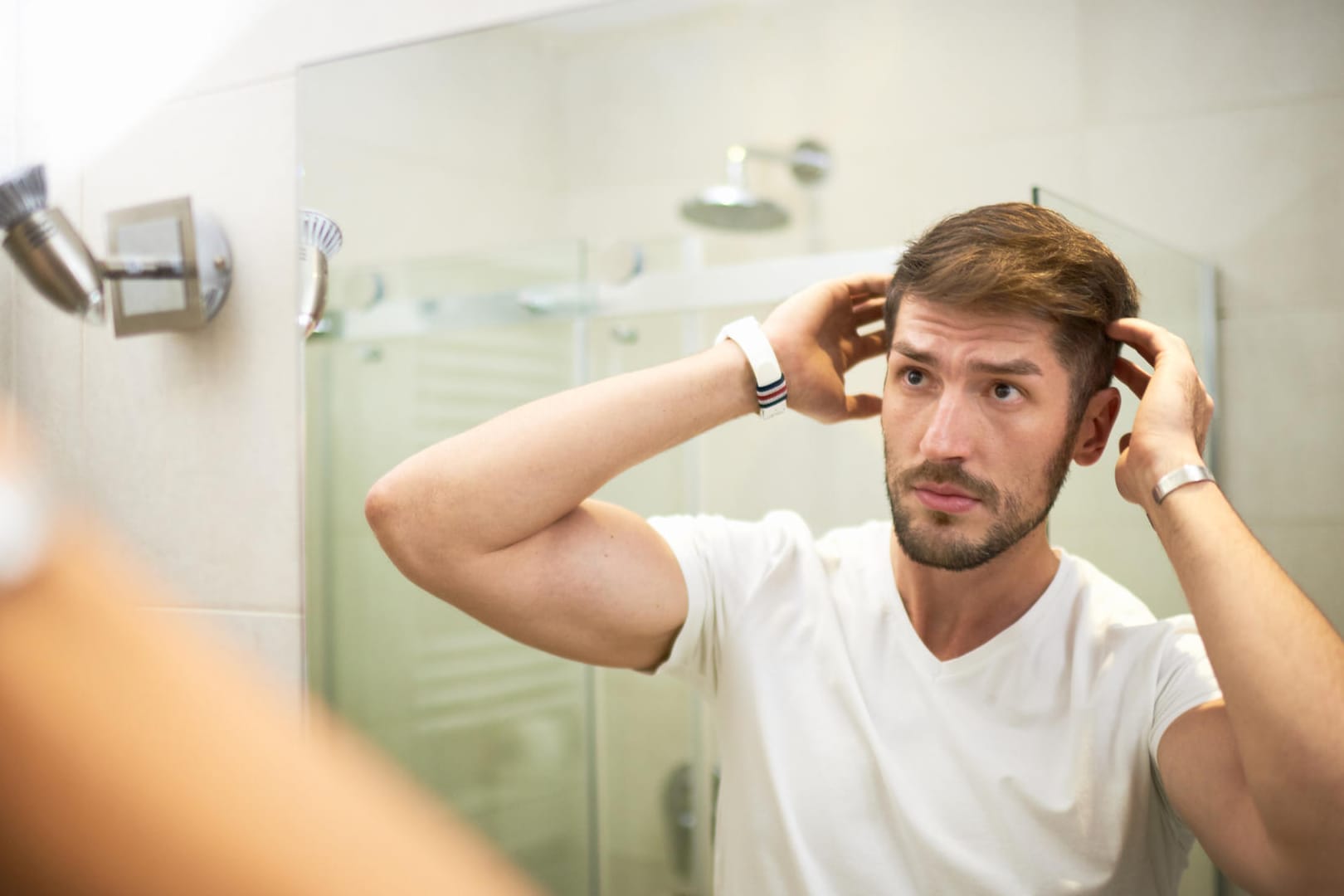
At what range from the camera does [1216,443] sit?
3.05ft

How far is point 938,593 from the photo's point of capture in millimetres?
1055

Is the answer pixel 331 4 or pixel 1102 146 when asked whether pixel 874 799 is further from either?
pixel 331 4

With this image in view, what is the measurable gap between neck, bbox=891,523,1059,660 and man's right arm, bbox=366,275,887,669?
8.4 inches

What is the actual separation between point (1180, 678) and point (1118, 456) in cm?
20

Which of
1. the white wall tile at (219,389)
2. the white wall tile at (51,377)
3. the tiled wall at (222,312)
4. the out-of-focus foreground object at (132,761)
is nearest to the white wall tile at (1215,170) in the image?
the tiled wall at (222,312)

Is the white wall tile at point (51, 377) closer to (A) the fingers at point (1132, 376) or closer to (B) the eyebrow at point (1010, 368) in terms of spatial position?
(B) the eyebrow at point (1010, 368)

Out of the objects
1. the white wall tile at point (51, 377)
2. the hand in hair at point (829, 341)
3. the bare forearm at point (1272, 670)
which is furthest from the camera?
the white wall tile at point (51, 377)

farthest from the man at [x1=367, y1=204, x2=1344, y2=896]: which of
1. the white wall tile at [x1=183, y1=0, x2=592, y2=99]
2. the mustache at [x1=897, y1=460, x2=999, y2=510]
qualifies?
the white wall tile at [x1=183, y1=0, x2=592, y2=99]

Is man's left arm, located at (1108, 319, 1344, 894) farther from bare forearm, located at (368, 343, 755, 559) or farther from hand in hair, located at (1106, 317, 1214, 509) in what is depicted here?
bare forearm, located at (368, 343, 755, 559)

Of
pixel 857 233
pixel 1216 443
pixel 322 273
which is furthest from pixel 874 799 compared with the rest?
pixel 322 273

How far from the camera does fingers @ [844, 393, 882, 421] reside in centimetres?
111

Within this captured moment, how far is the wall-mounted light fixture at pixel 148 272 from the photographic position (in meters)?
1.35

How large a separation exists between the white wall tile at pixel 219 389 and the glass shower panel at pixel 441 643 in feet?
0.20

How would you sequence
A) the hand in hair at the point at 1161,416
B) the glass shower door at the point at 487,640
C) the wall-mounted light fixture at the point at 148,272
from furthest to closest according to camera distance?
the wall-mounted light fixture at the point at 148,272 → the glass shower door at the point at 487,640 → the hand in hair at the point at 1161,416
